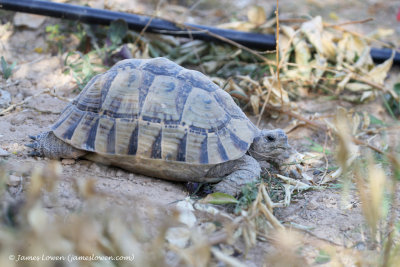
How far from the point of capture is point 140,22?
16.1 ft

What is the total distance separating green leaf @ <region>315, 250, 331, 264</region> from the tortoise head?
109 centimetres

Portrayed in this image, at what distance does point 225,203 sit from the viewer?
8.64 ft

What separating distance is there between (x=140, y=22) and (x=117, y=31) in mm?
333

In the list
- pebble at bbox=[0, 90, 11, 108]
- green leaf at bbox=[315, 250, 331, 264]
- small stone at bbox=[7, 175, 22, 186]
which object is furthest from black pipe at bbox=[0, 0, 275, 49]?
green leaf at bbox=[315, 250, 331, 264]

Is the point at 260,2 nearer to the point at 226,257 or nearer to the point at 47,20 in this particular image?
the point at 47,20

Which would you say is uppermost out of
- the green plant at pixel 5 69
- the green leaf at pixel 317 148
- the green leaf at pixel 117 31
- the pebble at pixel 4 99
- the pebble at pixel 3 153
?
the green leaf at pixel 117 31

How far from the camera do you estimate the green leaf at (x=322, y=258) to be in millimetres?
2172

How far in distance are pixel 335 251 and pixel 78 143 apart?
1885mm

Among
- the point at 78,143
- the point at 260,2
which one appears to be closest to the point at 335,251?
the point at 78,143

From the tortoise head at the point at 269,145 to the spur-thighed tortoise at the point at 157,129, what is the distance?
0.16 m

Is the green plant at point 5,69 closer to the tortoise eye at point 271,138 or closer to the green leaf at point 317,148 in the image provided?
the tortoise eye at point 271,138

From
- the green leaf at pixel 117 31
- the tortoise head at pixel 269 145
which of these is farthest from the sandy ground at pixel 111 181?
the green leaf at pixel 117 31

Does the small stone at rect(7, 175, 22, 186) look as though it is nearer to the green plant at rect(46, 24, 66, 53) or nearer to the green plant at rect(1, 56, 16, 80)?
the green plant at rect(1, 56, 16, 80)

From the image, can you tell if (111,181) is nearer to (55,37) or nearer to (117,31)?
(117,31)
